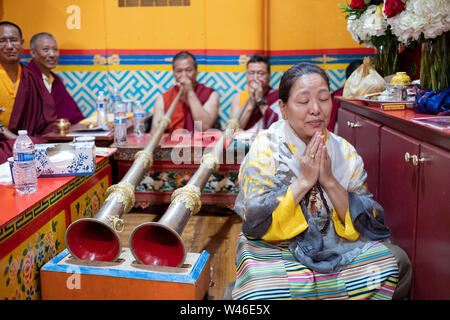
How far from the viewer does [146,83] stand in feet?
15.3

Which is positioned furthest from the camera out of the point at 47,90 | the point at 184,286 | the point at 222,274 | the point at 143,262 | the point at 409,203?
the point at 47,90

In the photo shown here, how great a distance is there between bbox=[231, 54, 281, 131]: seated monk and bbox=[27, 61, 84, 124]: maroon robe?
1705 millimetres

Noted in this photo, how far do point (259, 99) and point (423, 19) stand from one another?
232 centimetres

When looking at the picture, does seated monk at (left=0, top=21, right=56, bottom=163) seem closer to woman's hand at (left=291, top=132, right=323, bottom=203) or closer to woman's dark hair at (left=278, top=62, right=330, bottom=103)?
woman's dark hair at (left=278, top=62, right=330, bottom=103)

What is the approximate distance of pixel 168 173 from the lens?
371 cm

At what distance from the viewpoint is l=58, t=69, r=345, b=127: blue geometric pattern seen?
4.59 metres

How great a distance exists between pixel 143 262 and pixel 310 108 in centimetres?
105

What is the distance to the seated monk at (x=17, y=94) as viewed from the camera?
13.0ft

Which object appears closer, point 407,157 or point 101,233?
point 407,157

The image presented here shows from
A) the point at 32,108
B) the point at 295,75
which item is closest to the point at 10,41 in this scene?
the point at 32,108

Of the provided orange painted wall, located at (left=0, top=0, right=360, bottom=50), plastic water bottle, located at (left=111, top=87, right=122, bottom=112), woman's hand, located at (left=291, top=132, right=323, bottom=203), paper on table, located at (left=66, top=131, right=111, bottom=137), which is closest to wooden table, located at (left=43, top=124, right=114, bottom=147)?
paper on table, located at (left=66, top=131, right=111, bottom=137)

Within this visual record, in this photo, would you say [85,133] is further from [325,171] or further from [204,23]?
[325,171]
